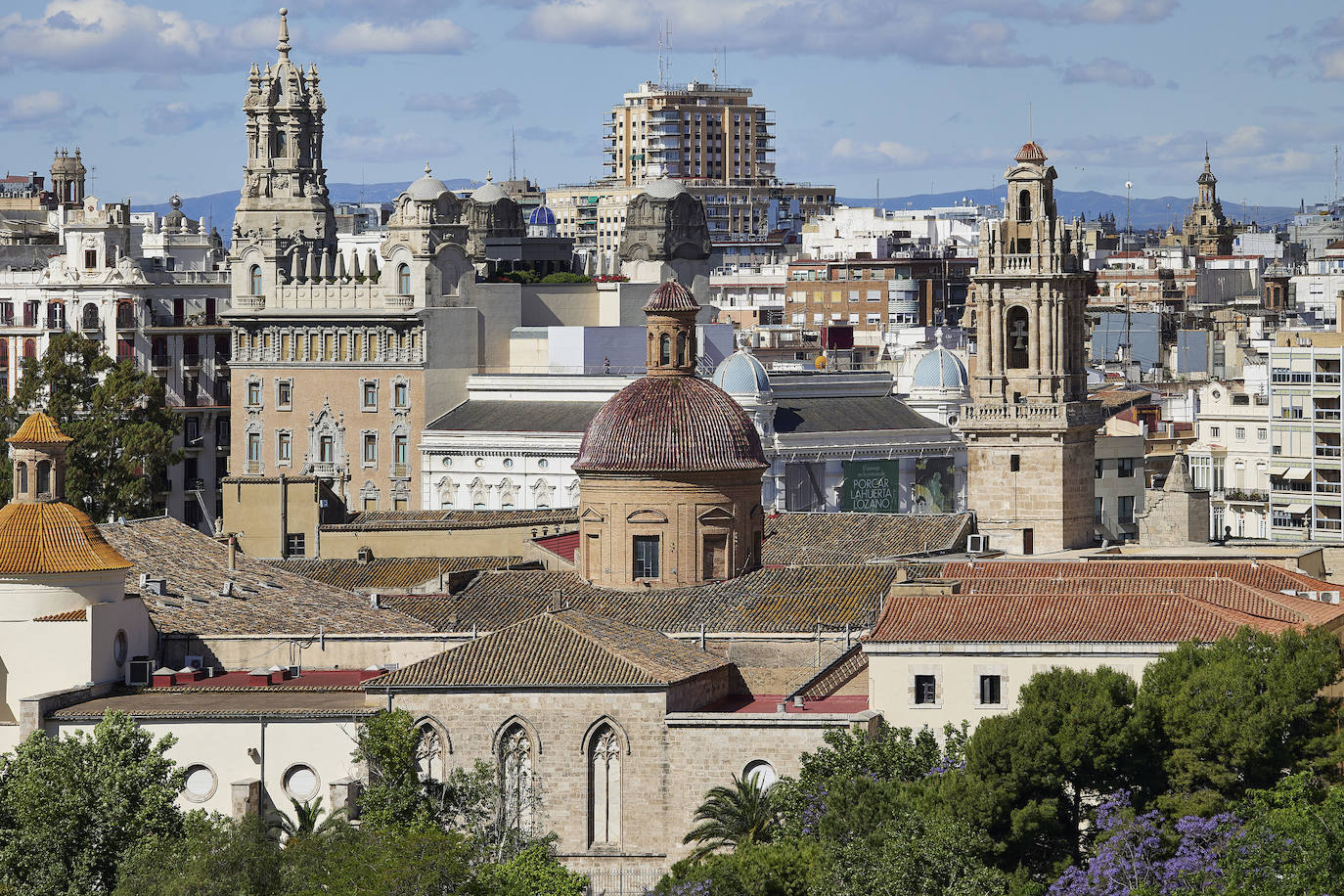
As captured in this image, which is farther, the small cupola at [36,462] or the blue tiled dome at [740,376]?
the blue tiled dome at [740,376]

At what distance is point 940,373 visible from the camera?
136750 millimetres

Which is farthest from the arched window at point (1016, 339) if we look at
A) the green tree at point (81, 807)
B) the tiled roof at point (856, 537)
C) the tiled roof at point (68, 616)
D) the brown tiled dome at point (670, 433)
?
the green tree at point (81, 807)

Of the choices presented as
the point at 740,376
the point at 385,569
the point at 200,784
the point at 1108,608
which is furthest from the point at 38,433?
the point at 740,376

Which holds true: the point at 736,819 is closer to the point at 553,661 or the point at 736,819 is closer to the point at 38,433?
the point at 553,661

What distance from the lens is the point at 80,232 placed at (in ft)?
479

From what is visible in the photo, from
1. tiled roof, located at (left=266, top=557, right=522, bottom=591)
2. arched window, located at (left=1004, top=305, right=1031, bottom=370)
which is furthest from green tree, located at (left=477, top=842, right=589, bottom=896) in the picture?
arched window, located at (left=1004, top=305, right=1031, bottom=370)

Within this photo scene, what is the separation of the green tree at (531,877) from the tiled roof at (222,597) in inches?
571

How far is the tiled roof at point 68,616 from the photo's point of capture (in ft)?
253

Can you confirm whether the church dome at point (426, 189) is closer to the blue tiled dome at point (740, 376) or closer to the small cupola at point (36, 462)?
the blue tiled dome at point (740, 376)

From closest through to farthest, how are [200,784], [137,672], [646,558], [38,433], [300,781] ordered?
1. [300,781]
2. [200,784]
3. [137,672]
4. [38,433]
5. [646,558]

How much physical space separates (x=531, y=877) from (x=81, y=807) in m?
9.70

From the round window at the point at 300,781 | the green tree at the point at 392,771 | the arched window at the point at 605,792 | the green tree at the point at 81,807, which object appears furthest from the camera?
the round window at the point at 300,781

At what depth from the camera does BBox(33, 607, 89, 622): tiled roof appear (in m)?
77.2

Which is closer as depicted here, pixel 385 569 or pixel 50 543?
pixel 50 543
